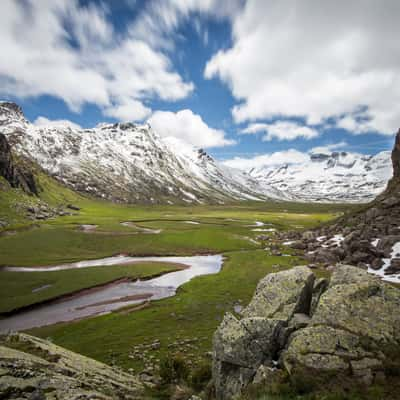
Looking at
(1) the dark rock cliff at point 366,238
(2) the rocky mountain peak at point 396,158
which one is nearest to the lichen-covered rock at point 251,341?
(1) the dark rock cliff at point 366,238

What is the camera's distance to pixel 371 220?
74.9m

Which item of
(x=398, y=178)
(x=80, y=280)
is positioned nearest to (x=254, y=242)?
(x=398, y=178)

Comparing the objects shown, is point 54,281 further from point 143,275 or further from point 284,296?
point 284,296

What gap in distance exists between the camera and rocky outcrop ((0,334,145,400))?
42.7 ft

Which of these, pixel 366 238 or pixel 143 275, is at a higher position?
pixel 366 238

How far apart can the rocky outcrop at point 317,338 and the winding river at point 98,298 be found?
35125 mm

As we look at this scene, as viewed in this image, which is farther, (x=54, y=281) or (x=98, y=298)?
(x=54, y=281)

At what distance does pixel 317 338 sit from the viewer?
14195 mm

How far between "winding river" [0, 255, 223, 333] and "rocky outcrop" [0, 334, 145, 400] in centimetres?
2434

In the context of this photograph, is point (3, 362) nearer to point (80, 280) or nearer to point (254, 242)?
point (80, 280)

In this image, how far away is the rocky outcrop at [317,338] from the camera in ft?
41.3

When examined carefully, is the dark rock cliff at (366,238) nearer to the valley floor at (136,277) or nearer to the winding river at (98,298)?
the valley floor at (136,277)

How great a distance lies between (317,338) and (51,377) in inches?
590

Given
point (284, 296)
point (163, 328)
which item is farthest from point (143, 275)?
point (284, 296)
